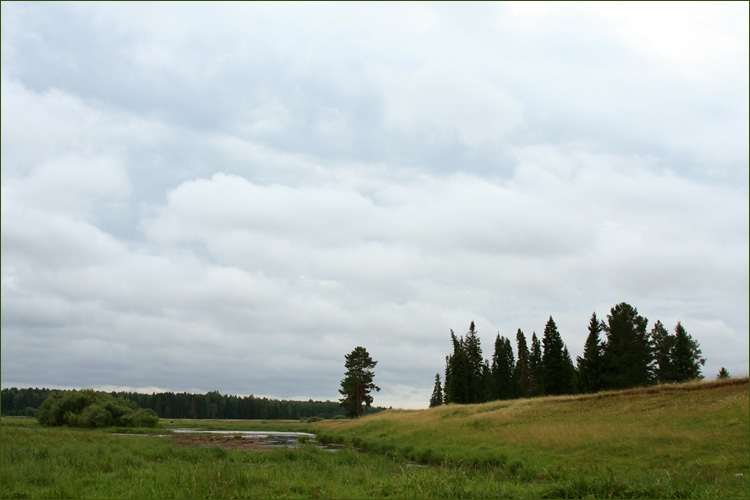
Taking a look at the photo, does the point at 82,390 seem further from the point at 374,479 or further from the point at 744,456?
the point at 744,456

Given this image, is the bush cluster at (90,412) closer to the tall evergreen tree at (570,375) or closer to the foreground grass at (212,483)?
the foreground grass at (212,483)

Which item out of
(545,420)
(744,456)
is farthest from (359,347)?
(744,456)

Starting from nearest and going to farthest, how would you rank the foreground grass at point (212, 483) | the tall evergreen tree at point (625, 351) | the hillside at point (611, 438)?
the foreground grass at point (212, 483), the hillside at point (611, 438), the tall evergreen tree at point (625, 351)

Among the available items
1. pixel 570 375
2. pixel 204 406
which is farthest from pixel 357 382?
pixel 204 406

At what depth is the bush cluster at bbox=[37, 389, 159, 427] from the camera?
64.3 m

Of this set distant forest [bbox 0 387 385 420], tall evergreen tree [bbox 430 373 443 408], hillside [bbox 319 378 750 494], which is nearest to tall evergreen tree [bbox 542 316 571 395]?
hillside [bbox 319 378 750 494]

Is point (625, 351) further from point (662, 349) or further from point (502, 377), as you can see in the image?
point (502, 377)

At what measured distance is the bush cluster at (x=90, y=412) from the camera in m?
64.3

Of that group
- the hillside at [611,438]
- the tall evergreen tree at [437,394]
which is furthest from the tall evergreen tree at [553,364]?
the tall evergreen tree at [437,394]

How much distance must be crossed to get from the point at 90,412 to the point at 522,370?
243 feet

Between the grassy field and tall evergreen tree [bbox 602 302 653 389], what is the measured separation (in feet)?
99.6

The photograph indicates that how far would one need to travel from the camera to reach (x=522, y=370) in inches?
3760

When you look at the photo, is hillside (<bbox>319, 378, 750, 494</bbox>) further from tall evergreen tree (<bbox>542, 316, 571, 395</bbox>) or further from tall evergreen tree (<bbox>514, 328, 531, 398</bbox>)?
tall evergreen tree (<bbox>514, 328, 531, 398</bbox>)

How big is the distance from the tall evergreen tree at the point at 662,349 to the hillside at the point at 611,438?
143ft
